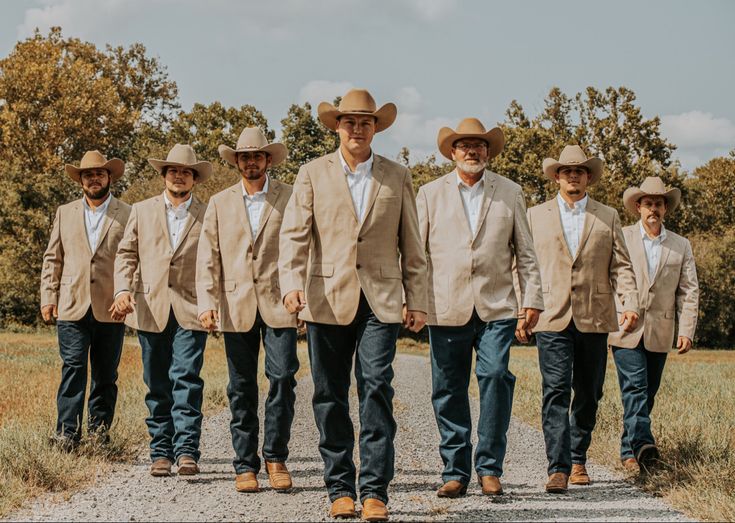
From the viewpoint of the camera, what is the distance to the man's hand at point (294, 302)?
6.68 m

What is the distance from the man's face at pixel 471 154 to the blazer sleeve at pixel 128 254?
2982 mm

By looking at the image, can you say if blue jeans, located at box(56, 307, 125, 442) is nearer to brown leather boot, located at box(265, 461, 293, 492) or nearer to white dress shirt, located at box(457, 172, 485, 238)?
brown leather boot, located at box(265, 461, 293, 492)

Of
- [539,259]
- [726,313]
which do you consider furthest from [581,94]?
[539,259]

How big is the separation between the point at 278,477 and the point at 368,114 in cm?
280

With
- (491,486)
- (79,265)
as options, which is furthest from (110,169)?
Result: (491,486)

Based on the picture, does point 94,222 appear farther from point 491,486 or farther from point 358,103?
point 491,486

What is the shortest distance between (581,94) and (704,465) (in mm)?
50584

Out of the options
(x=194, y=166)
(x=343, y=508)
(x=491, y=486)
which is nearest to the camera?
(x=343, y=508)

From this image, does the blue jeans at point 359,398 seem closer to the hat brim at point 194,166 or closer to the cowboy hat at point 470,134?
the cowboy hat at point 470,134

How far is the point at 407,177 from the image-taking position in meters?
7.01

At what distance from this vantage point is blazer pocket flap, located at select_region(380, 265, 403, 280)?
22.4ft

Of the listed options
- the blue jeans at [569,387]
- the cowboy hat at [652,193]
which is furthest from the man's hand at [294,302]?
the cowboy hat at [652,193]

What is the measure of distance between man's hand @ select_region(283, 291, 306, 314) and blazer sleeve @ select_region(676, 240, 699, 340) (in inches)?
164

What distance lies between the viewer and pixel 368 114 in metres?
6.88
